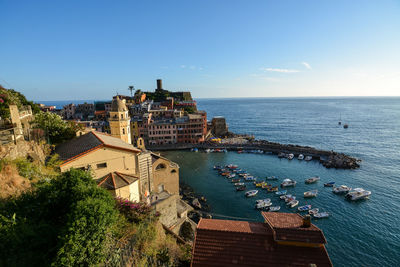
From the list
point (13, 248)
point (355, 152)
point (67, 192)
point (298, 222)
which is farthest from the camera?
point (355, 152)

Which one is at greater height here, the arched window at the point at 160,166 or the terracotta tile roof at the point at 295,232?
the terracotta tile roof at the point at 295,232

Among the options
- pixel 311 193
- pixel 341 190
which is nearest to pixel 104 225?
pixel 311 193

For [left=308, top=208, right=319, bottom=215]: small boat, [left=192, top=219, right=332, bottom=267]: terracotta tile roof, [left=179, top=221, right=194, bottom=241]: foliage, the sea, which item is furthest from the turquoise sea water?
[left=192, top=219, right=332, bottom=267]: terracotta tile roof

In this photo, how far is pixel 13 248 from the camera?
22.4 ft

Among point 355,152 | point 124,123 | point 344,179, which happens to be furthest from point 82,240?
point 355,152

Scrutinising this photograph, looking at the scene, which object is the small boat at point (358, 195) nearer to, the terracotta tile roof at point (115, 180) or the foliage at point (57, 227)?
the terracotta tile roof at point (115, 180)

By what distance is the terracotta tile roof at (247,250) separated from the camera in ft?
31.7

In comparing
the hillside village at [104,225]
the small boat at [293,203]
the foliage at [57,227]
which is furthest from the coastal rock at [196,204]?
the foliage at [57,227]

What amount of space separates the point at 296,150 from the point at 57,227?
205ft

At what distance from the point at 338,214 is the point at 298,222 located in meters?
25.1

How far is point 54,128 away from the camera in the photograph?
22.3 m

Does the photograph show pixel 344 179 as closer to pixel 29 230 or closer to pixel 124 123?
pixel 124 123

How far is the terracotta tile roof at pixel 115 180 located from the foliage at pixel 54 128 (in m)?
9.24

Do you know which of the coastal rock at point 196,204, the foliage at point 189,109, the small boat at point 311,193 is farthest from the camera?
the foliage at point 189,109
